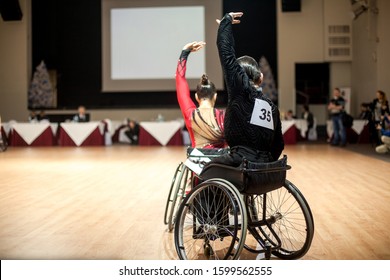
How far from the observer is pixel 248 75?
8.17ft

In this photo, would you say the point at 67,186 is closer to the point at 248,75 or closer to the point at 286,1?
the point at 248,75

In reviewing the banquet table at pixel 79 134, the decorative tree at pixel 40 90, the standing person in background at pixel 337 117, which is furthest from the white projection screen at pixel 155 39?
the standing person in background at pixel 337 117

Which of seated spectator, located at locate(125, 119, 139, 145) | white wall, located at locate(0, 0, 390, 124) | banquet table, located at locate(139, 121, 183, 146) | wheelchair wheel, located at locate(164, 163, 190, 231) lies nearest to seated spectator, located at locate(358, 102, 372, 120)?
white wall, located at locate(0, 0, 390, 124)

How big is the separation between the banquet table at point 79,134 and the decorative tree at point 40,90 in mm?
3492

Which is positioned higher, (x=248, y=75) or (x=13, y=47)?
(x=13, y=47)

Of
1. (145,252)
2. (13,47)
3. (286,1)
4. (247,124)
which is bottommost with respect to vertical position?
(145,252)

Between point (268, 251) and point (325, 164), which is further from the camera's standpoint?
point (325, 164)

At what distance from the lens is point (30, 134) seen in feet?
39.2

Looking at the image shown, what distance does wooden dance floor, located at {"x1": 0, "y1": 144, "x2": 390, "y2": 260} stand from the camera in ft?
9.38

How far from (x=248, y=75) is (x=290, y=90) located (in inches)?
493

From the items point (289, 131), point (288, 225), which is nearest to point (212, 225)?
point (288, 225)

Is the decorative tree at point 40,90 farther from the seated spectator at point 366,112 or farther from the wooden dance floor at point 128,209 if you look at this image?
the seated spectator at point 366,112

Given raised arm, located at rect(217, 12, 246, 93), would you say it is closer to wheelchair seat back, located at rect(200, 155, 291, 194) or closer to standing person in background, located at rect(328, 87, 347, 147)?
wheelchair seat back, located at rect(200, 155, 291, 194)
